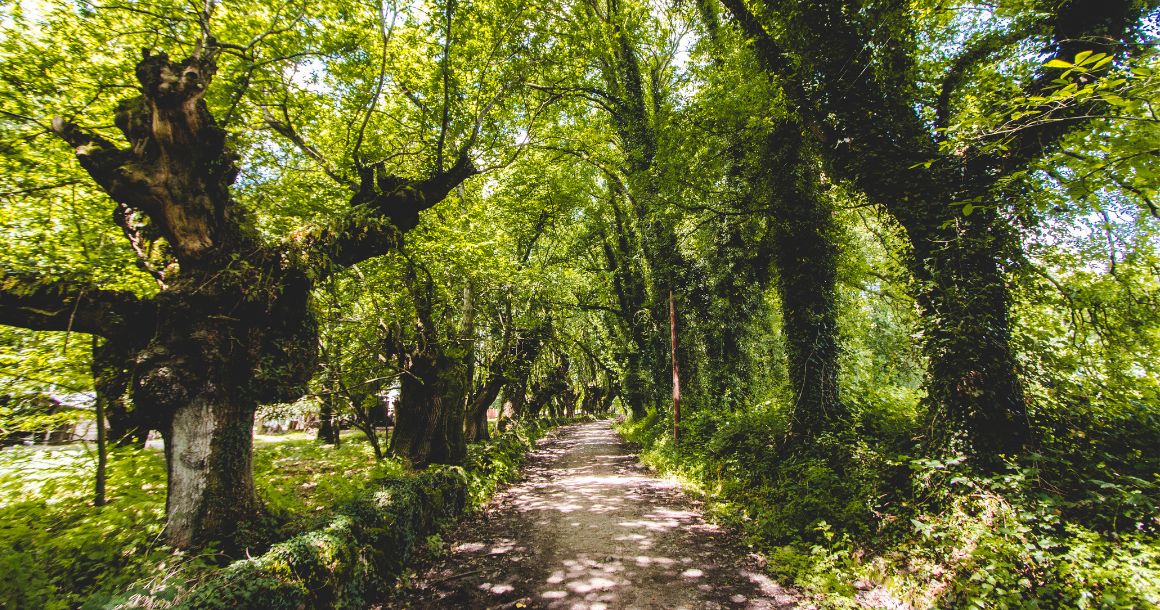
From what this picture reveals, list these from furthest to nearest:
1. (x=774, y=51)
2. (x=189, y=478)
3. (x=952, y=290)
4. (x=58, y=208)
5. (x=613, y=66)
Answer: (x=613, y=66) < (x=774, y=51) < (x=58, y=208) < (x=952, y=290) < (x=189, y=478)

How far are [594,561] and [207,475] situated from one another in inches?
178

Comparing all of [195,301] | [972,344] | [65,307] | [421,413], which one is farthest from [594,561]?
[65,307]

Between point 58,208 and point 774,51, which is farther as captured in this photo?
point 774,51

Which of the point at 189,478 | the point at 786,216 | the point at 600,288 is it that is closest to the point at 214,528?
the point at 189,478

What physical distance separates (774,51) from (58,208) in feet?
37.3

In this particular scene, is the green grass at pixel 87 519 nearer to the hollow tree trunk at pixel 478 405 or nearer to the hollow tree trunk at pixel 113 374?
the hollow tree trunk at pixel 113 374

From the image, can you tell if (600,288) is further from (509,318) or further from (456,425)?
(456,425)

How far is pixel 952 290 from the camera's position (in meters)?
5.45

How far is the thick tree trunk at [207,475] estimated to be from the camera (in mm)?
4098

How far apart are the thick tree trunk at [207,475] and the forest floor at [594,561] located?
1.92m

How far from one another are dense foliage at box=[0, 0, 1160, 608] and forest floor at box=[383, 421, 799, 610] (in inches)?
29.4

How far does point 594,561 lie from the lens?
19.3ft

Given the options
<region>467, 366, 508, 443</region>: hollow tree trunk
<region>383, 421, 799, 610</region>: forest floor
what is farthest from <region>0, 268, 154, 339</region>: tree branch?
<region>467, 366, 508, 443</region>: hollow tree trunk

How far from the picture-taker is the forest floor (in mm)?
4820
